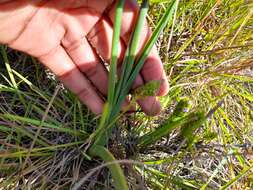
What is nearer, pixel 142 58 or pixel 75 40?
pixel 142 58

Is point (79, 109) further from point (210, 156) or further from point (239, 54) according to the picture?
point (239, 54)

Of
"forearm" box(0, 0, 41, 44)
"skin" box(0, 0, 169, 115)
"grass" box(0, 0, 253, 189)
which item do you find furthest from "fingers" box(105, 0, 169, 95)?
"forearm" box(0, 0, 41, 44)

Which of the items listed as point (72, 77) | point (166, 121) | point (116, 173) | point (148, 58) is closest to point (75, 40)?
point (72, 77)

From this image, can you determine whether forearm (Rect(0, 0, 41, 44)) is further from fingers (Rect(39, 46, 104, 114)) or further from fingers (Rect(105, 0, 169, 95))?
fingers (Rect(105, 0, 169, 95))

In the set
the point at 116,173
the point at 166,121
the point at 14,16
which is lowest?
the point at 166,121

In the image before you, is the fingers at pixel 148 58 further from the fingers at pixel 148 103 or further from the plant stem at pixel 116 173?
the plant stem at pixel 116 173

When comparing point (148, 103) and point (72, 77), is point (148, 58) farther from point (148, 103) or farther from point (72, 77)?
point (72, 77)

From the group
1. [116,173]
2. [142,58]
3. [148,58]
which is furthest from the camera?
[148,58]
